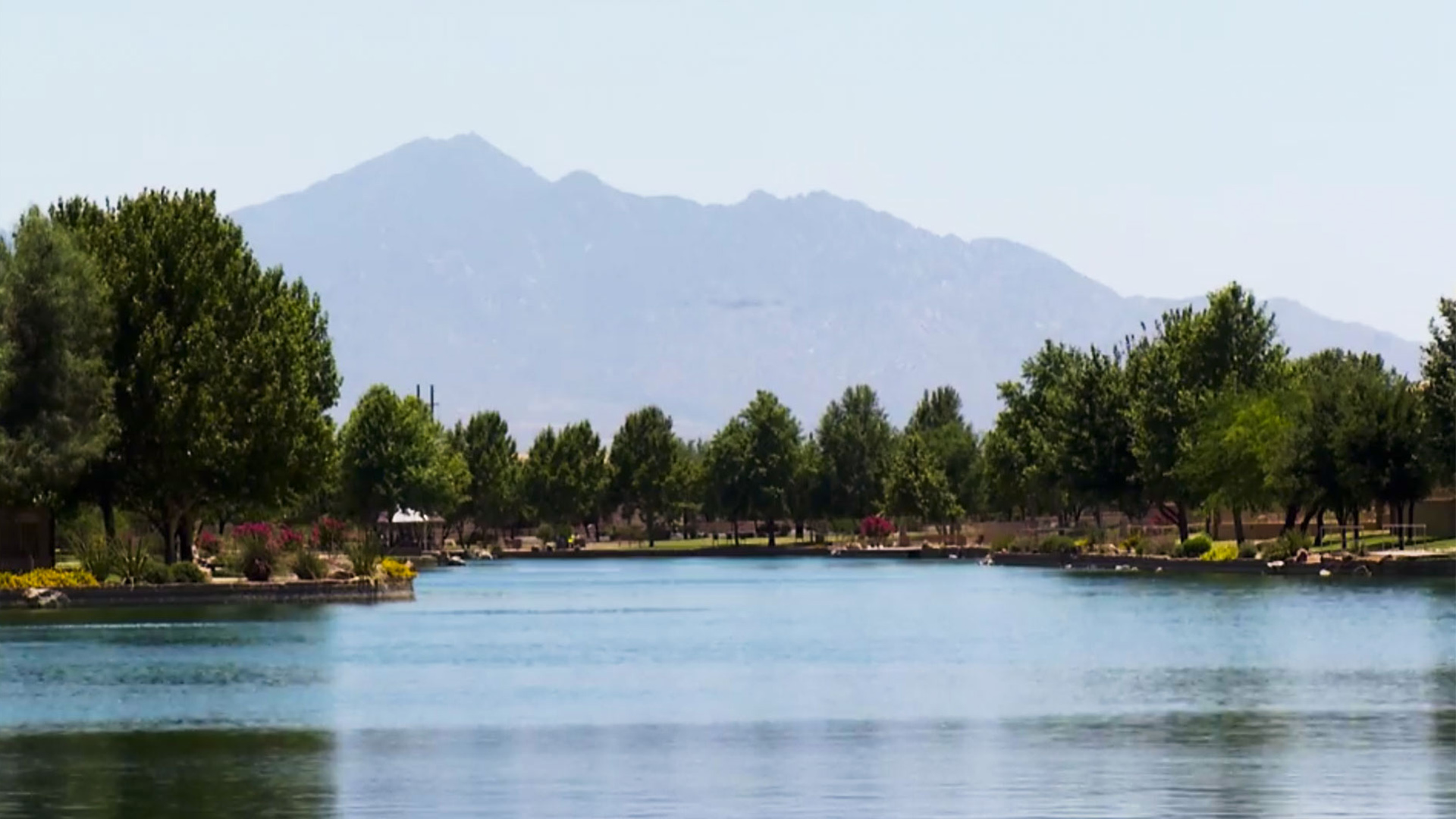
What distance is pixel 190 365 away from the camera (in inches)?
3388

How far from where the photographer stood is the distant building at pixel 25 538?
86.8 meters

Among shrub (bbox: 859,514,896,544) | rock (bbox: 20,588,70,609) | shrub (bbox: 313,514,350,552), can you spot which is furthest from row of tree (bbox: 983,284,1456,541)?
rock (bbox: 20,588,70,609)

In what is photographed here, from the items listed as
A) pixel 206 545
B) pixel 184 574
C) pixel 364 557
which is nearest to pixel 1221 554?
pixel 364 557

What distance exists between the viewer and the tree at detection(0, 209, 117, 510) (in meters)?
80.1

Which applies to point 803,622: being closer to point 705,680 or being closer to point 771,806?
point 705,680

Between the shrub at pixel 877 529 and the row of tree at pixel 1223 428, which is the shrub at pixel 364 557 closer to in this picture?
the row of tree at pixel 1223 428

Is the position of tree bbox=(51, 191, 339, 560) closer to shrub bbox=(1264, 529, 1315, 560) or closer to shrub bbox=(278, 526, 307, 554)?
shrub bbox=(278, 526, 307, 554)

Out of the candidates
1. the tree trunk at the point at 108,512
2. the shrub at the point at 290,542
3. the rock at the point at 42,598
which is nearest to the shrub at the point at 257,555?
the shrub at the point at 290,542

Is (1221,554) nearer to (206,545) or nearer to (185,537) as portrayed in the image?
(206,545)

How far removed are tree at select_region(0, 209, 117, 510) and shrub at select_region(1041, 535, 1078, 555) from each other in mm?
72636

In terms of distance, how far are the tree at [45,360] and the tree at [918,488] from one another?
11828 cm

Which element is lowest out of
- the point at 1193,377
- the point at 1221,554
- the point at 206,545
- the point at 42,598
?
the point at 42,598

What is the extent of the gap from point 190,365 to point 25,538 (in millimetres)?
9128

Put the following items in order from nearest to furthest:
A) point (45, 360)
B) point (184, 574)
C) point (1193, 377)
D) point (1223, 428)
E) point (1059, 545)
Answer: point (45, 360)
point (184, 574)
point (1223, 428)
point (1193, 377)
point (1059, 545)
